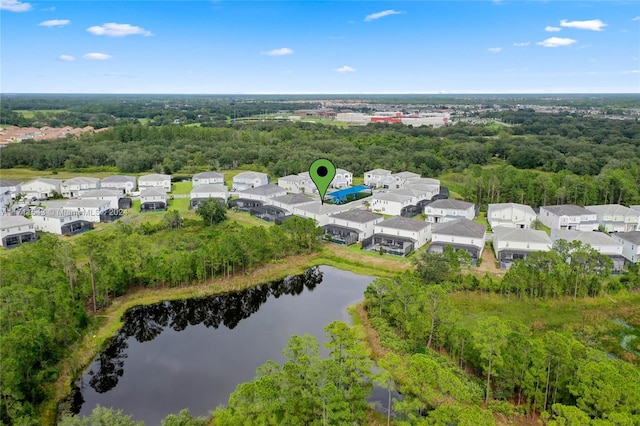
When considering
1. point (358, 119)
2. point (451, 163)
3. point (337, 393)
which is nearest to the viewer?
point (337, 393)

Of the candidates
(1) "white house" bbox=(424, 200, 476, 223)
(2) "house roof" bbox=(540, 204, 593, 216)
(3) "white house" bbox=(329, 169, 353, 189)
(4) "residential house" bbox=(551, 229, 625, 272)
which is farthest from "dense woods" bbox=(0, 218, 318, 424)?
(3) "white house" bbox=(329, 169, 353, 189)

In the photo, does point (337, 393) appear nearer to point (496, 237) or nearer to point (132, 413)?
point (132, 413)

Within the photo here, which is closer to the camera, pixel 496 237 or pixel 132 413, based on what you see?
pixel 132 413

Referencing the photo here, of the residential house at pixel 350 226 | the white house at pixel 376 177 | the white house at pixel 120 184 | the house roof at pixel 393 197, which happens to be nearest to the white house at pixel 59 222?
the white house at pixel 120 184

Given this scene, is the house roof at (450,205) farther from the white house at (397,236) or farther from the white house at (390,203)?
the white house at (397,236)

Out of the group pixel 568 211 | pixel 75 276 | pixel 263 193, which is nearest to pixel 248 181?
pixel 263 193

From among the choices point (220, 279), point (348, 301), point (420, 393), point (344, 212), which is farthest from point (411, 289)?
point (344, 212)

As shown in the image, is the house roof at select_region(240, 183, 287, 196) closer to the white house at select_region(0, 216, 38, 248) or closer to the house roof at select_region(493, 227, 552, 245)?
the white house at select_region(0, 216, 38, 248)
